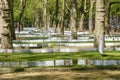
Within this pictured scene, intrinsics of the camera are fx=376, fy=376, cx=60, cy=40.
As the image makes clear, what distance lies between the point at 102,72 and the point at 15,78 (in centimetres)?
290

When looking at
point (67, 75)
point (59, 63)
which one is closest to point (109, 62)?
point (59, 63)

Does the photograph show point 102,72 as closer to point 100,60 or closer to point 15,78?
point 100,60

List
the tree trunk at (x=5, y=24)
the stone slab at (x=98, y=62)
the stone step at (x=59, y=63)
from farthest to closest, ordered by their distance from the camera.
→ the tree trunk at (x=5, y=24), the stone slab at (x=98, y=62), the stone step at (x=59, y=63)

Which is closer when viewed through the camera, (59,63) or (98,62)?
(59,63)

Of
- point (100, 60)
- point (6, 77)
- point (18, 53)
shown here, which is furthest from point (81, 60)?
point (18, 53)

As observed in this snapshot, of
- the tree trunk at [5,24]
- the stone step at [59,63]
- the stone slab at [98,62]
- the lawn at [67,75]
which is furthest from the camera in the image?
the tree trunk at [5,24]

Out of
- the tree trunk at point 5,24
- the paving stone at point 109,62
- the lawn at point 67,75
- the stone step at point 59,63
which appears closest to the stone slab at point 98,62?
the stone step at point 59,63

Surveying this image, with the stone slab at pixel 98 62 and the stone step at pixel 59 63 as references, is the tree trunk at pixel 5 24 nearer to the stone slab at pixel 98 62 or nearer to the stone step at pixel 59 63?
the stone step at pixel 59 63

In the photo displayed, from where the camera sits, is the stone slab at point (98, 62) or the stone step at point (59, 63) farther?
the stone slab at point (98, 62)

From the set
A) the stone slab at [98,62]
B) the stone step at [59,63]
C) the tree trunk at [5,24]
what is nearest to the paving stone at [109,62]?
the stone step at [59,63]

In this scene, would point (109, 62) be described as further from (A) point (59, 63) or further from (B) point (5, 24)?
(B) point (5, 24)

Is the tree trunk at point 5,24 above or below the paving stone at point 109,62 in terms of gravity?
above

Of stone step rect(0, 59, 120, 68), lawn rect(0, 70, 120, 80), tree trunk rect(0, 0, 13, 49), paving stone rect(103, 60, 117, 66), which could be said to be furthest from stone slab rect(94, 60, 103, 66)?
tree trunk rect(0, 0, 13, 49)

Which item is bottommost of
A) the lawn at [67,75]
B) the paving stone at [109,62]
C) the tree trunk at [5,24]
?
the lawn at [67,75]
